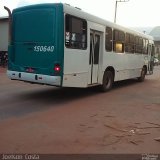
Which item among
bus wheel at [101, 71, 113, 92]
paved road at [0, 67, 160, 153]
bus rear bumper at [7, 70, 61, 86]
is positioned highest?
bus rear bumper at [7, 70, 61, 86]

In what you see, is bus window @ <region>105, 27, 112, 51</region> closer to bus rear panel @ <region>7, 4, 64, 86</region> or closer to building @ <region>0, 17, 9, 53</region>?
bus rear panel @ <region>7, 4, 64, 86</region>

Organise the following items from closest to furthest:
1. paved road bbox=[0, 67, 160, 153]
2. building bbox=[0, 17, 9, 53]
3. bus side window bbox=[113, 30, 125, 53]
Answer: paved road bbox=[0, 67, 160, 153], bus side window bbox=[113, 30, 125, 53], building bbox=[0, 17, 9, 53]

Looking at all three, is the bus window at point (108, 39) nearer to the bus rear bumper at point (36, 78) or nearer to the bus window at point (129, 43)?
the bus window at point (129, 43)

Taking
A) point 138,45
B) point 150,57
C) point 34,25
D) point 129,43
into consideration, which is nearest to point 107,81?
point 129,43

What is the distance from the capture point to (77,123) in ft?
26.3

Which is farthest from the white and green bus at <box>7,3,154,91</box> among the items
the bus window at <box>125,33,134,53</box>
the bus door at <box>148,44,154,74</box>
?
the bus door at <box>148,44,154,74</box>

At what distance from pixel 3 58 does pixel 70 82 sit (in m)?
20.4

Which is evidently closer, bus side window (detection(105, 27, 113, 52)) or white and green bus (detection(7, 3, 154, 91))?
white and green bus (detection(7, 3, 154, 91))

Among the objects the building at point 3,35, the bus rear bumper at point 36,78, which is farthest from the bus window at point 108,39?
the building at point 3,35

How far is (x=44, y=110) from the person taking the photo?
376 inches

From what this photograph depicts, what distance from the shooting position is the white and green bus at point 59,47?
1051 centimetres

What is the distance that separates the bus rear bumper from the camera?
1041 centimetres

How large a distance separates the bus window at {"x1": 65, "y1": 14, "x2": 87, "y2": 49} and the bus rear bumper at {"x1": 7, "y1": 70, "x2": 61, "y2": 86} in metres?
1.19

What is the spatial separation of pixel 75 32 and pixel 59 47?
104cm
